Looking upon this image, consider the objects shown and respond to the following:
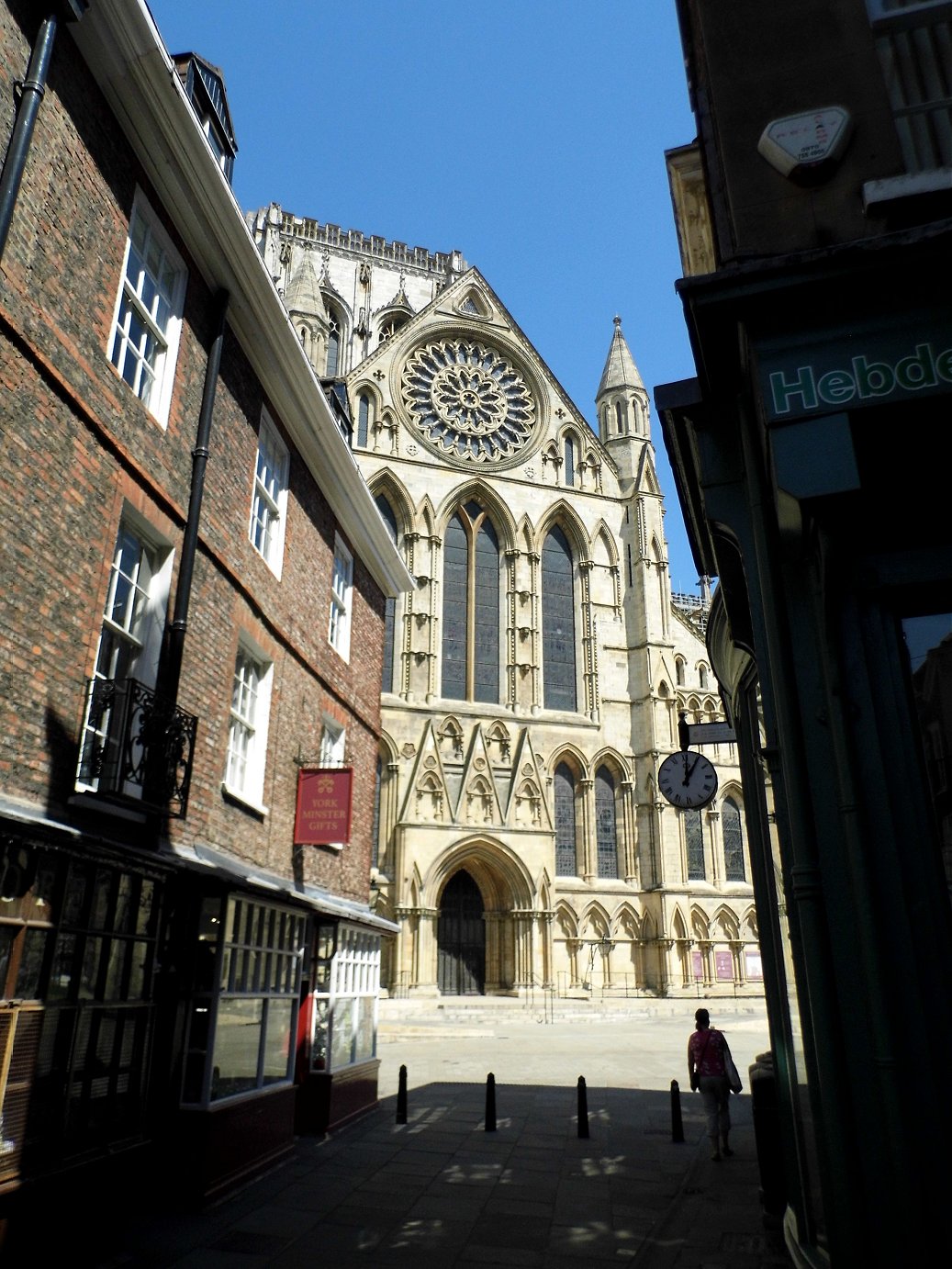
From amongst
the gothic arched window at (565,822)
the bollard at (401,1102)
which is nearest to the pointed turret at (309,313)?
the gothic arched window at (565,822)

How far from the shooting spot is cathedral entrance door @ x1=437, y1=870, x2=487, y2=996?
28.7 metres

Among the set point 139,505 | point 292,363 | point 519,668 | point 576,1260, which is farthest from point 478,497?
point 576,1260

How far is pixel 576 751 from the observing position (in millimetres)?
31969

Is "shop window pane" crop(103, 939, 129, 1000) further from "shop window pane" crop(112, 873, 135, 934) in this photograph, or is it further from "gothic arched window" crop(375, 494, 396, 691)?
"gothic arched window" crop(375, 494, 396, 691)

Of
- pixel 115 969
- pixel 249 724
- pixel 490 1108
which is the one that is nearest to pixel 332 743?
pixel 249 724

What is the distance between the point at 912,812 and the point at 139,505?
21.7ft

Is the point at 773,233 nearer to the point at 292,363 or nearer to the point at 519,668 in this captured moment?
the point at 292,363

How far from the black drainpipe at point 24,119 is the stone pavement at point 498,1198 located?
23.9ft

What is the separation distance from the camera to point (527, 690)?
106ft

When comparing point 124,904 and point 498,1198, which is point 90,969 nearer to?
point 124,904

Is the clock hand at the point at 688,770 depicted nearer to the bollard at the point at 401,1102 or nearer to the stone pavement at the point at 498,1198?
the stone pavement at the point at 498,1198

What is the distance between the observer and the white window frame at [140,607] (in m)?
7.57

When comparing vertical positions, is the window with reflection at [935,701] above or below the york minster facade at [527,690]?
below

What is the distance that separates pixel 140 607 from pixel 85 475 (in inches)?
59.7
